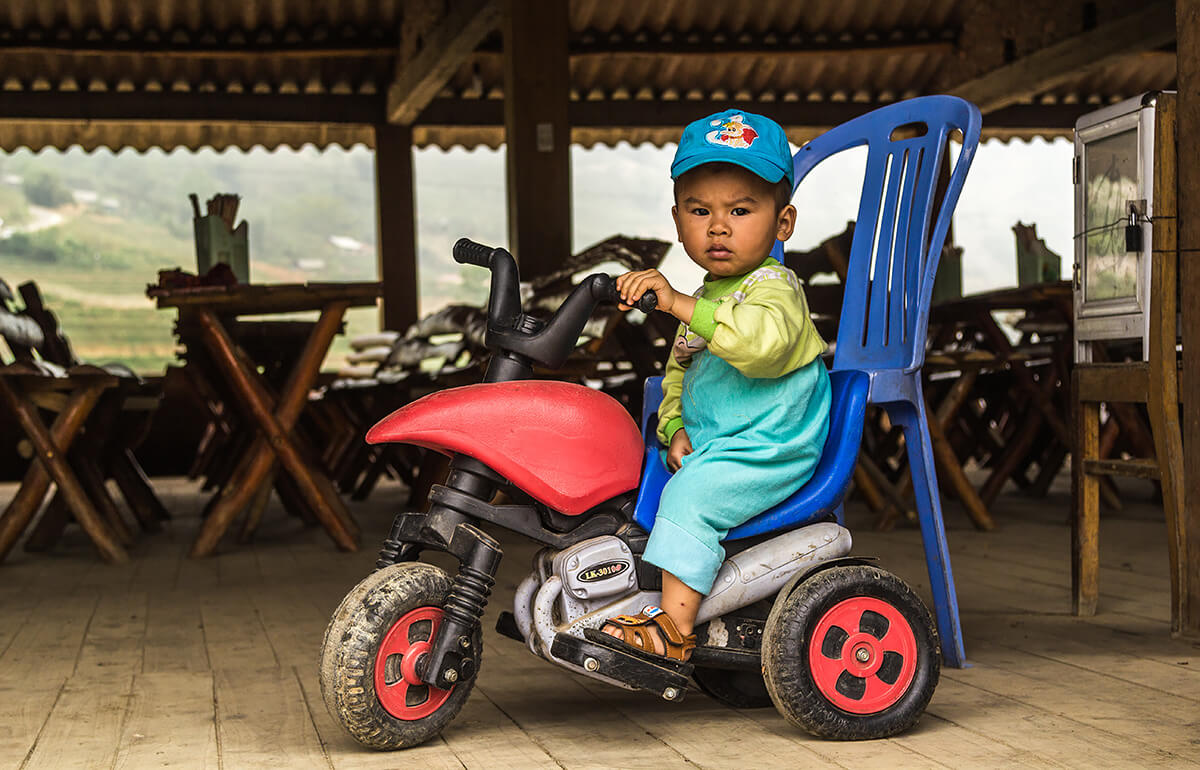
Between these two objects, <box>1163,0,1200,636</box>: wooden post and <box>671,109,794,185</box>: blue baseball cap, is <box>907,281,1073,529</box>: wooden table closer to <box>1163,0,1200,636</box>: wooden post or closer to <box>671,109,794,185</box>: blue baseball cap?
<box>1163,0,1200,636</box>: wooden post

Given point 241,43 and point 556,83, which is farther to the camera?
point 241,43

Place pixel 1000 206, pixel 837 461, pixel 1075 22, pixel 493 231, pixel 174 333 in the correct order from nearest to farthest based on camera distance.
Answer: pixel 837 461, pixel 174 333, pixel 1075 22, pixel 493 231, pixel 1000 206

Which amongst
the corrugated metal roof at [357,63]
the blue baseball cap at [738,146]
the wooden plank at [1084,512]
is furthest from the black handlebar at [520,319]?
the corrugated metal roof at [357,63]

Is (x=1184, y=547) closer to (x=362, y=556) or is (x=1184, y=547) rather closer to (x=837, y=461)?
(x=837, y=461)

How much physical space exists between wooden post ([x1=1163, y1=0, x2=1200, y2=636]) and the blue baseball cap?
3.72 ft

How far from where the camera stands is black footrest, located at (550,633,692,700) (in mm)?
1844

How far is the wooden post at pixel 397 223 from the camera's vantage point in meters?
8.77

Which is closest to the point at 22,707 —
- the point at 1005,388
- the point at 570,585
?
the point at 570,585

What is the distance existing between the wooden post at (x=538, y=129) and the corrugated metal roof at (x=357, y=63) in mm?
2227

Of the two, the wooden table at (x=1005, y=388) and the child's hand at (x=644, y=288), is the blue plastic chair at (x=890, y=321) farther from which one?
the wooden table at (x=1005, y=388)

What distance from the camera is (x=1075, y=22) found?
295 inches

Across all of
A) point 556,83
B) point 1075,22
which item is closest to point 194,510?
point 556,83

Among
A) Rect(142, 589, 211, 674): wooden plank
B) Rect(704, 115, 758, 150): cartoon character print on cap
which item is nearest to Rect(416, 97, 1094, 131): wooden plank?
Rect(142, 589, 211, 674): wooden plank

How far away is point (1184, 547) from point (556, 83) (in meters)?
4.09
